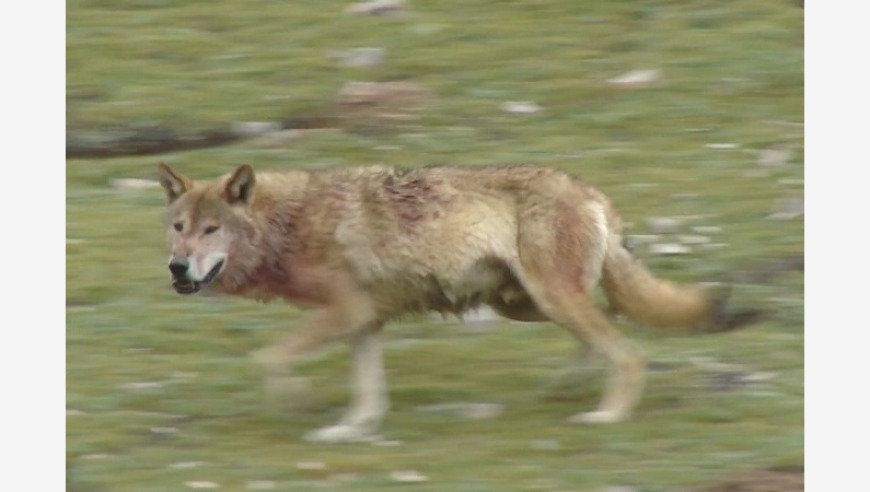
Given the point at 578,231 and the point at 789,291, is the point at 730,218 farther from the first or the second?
the point at 578,231

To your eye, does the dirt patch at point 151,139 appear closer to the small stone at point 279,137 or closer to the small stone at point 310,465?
the small stone at point 279,137

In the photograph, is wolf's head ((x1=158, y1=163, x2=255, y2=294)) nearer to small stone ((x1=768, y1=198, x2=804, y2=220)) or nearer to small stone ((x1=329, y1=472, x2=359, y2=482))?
small stone ((x1=329, y1=472, x2=359, y2=482))

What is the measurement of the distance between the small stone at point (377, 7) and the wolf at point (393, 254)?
293 inches

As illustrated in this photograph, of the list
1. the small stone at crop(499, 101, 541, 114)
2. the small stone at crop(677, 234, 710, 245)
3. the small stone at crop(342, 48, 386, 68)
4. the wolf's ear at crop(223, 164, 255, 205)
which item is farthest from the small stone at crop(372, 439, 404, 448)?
the small stone at crop(342, 48, 386, 68)

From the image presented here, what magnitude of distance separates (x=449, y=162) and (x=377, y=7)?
3715 mm

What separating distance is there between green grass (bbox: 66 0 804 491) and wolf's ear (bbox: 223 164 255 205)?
110 cm

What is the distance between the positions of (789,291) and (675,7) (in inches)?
245

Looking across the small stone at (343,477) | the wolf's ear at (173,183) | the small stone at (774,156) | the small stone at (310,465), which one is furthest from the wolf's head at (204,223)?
the small stone at (774,156)

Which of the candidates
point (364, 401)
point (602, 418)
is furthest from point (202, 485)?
point (602, 418)

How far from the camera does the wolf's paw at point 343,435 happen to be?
8656 millimetres

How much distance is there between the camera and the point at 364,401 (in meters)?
8.83

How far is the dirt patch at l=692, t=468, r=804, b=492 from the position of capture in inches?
315

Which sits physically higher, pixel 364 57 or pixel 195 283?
pixel 364 57

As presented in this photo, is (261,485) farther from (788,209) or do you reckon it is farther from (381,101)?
(381,101)
